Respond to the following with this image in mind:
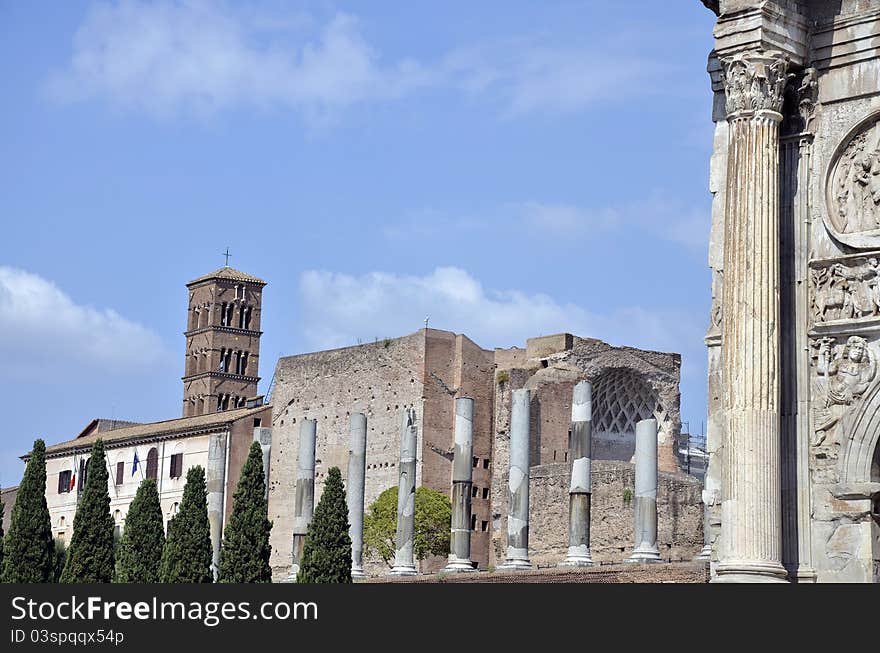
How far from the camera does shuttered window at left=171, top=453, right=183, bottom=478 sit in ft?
228

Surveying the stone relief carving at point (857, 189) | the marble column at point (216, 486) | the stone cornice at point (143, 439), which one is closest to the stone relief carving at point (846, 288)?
the stone relief carving at point (857, 189)

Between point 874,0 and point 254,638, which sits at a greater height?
point 874,0

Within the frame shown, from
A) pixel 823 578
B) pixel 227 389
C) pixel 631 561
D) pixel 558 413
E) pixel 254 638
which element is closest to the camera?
pixel 254 638

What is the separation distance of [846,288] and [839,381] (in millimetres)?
865

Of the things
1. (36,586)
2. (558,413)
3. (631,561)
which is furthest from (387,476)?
(36,586)

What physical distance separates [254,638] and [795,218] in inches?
252

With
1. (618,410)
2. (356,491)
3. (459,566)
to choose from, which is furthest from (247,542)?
(618,410)

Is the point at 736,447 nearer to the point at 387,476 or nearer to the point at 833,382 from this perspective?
the point at 833,382

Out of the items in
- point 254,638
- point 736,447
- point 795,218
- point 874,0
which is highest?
point 874,0

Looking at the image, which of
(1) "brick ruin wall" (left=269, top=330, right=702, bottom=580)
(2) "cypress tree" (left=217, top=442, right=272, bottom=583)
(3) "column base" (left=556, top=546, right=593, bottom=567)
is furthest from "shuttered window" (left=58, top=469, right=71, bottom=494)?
(2) "cypress tree" (left=217, top=442, right=272, bottom=583)

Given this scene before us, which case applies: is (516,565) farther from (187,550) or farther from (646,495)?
(187,550)

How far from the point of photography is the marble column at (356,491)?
A: 49.7 m

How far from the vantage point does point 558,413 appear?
2331 inches

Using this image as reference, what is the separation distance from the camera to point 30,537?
38.4 m
